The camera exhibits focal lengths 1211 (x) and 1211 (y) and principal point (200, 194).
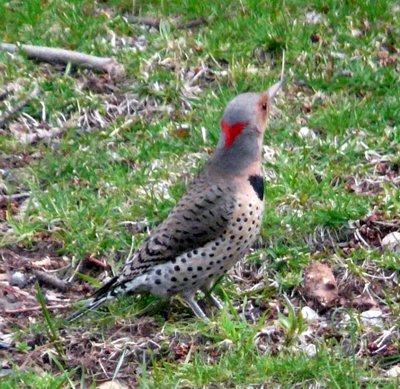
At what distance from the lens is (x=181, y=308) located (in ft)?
22.1

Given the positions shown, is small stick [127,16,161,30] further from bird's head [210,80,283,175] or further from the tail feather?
the tail feather

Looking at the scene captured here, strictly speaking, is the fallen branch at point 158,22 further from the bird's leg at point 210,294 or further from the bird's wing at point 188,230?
the bird's leg at point 210,294

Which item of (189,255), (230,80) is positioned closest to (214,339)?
(189,255)

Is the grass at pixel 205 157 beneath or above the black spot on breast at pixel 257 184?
beneath

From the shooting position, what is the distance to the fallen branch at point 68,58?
8.96 m

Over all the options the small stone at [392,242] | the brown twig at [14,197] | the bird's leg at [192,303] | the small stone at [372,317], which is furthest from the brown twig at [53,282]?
the small stone at [392,242]

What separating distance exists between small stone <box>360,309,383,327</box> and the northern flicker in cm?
73

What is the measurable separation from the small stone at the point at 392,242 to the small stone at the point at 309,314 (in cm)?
65

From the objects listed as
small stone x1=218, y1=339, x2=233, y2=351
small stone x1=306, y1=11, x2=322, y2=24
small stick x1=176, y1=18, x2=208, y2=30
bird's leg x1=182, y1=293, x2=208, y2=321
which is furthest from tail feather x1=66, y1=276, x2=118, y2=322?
small stone x1=306, y1=11, x2=322, y2=24

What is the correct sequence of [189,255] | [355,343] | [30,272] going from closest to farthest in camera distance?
[355,343]
[189,255]
[30,272]

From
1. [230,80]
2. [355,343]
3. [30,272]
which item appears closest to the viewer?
[355,343]

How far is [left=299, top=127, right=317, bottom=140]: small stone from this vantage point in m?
8.13

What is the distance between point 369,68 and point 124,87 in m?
1.79

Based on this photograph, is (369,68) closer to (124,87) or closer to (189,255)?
(124,87)
